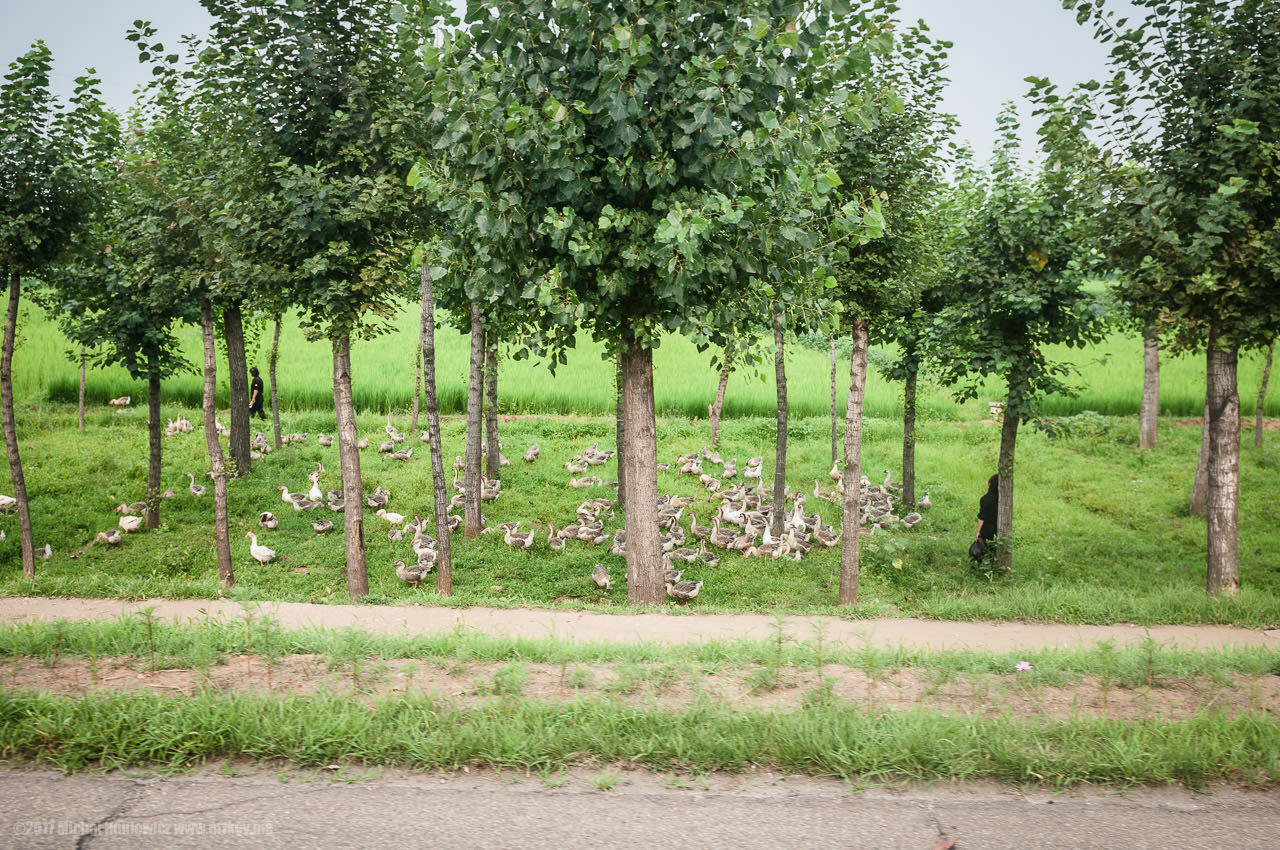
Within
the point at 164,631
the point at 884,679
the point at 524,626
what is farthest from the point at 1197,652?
the point at 164,631

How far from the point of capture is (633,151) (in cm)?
750

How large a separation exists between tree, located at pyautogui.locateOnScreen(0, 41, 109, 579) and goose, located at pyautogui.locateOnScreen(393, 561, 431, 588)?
4815mm

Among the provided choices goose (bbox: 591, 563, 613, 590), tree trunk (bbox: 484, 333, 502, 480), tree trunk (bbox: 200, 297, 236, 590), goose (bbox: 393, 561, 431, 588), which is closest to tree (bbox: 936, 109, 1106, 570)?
goose (bbox: 591, 563, 613, 590)

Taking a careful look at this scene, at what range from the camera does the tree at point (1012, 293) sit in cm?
1248

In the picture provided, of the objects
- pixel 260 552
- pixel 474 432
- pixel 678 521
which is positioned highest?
pixel 474 432

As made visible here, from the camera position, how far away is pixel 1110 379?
2903 cm

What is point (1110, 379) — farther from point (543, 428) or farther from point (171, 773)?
point (171, 773)

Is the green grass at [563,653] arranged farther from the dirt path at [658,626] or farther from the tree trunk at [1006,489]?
the tree trunk at [1006,489]

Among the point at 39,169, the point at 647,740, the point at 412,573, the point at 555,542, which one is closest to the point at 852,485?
the point at 555,542

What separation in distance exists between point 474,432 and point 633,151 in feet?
26.3

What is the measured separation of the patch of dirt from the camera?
16.1 ft

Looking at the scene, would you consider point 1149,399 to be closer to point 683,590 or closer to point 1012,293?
point 1012,293

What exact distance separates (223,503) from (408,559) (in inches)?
Result: 141

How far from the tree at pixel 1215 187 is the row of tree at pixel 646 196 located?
0.14ft
